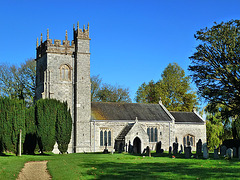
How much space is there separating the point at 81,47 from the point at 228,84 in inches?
823

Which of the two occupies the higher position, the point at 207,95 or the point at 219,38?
the point at 219,38

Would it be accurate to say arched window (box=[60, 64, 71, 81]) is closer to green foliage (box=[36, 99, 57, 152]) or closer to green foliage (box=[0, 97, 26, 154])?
green foliage (box=[36, 99, 57, 152])

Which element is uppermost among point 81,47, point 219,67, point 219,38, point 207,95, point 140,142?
point 81,47

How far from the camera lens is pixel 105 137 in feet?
140

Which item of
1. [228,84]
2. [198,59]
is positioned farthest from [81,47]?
[228,84]

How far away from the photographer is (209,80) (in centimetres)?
2886

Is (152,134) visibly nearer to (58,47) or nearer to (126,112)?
(126,112)

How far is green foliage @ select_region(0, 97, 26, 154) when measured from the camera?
30.1 m

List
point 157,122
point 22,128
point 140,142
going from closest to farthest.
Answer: point 22,128
point 140,142
point 157,122

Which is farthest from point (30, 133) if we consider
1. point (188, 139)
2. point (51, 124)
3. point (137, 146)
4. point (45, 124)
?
point (188, 139)

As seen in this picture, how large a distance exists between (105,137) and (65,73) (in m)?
9.47

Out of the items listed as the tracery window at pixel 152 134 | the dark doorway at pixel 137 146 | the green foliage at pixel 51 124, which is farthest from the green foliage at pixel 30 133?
the tracery window at pixel 152 134

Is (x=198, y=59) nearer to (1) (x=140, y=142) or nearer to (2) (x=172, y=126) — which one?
(1) (x=140, y=142)

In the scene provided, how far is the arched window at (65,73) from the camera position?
42.8 meters
